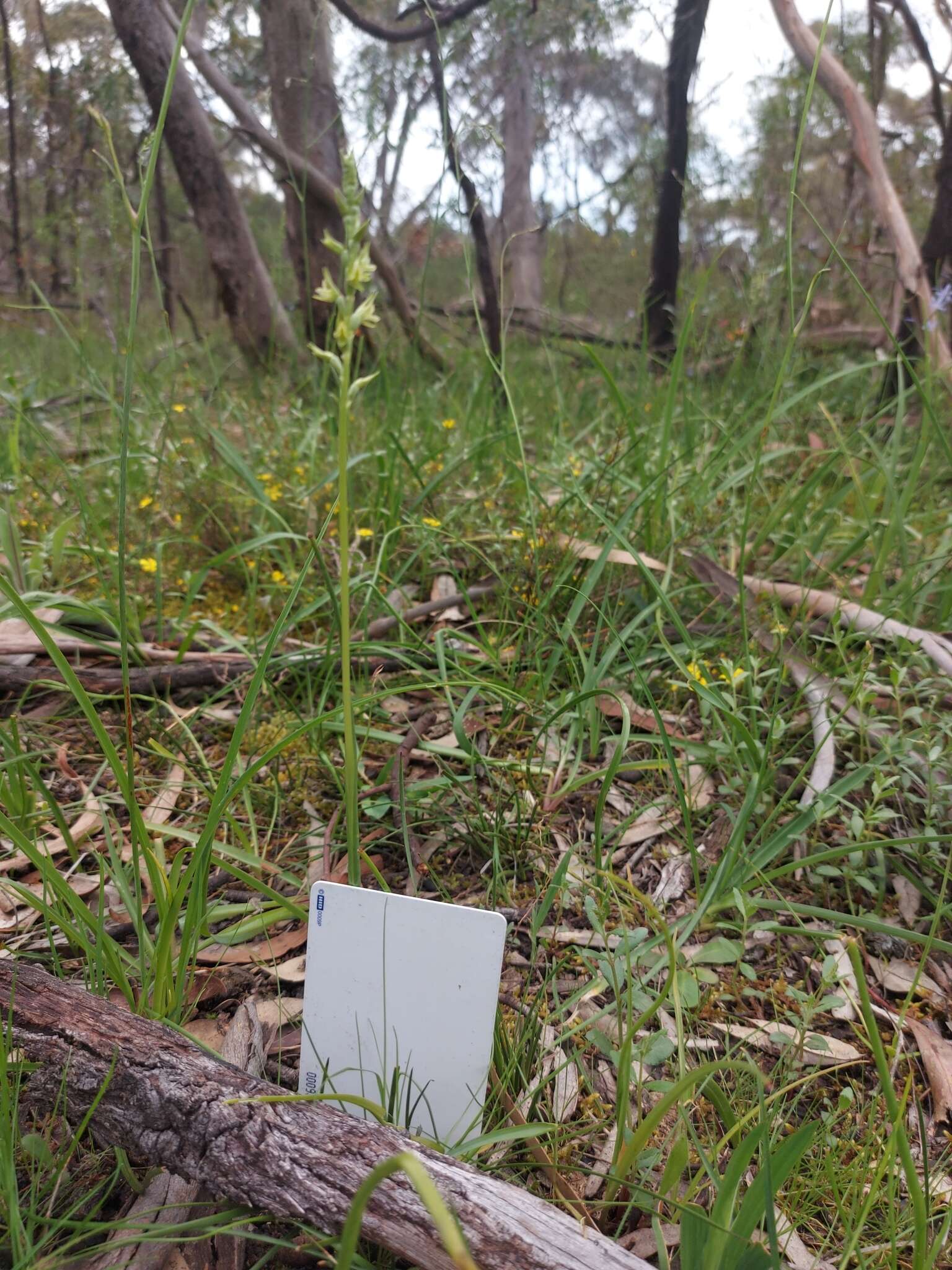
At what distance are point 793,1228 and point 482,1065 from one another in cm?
34

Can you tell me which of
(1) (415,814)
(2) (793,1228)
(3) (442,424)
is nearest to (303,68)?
(3) (442,424)

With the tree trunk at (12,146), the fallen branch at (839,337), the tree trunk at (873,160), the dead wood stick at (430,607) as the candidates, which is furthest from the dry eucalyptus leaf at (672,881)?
the tree trunk at (12,146)

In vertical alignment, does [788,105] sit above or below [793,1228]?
above

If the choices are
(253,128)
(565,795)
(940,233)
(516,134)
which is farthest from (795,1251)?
A: (516,134)

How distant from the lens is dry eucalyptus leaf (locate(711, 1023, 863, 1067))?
982mm

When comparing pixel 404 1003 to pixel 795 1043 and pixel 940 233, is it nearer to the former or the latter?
pixel 795 1043

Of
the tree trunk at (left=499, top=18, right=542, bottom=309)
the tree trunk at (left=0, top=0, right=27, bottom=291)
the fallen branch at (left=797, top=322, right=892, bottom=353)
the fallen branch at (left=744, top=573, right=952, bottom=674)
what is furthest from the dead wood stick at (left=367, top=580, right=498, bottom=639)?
the tree trunk at (left=0, top=0, right=27, bottom=291)

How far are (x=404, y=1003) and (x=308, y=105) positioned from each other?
336 centimetres

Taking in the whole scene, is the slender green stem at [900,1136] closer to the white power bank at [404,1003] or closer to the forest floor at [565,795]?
the forest floor at [565,795]

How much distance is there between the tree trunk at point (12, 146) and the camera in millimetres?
2959

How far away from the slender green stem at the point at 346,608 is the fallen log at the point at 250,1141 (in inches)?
9.9

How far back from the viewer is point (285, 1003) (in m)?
1.07

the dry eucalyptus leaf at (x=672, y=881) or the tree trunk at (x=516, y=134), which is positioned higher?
the tree trunk at (x=516, y=134)

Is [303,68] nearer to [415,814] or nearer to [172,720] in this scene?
[172,720]
